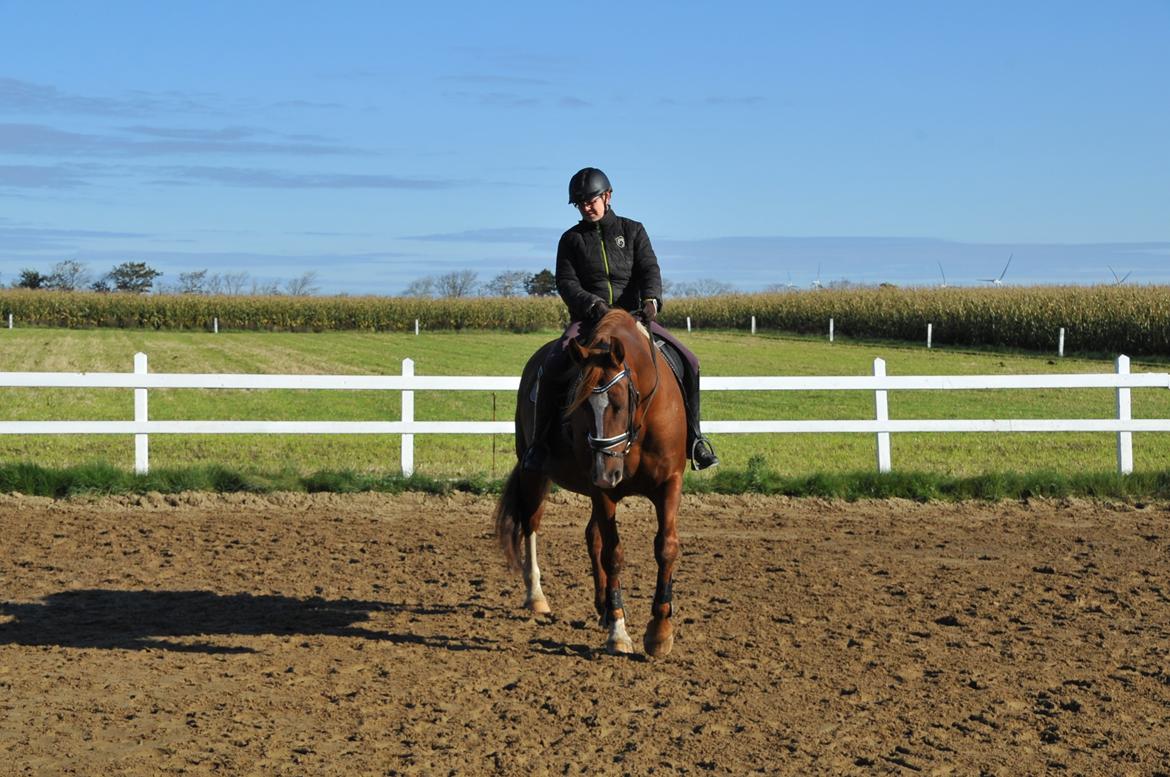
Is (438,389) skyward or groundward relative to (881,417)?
skyward

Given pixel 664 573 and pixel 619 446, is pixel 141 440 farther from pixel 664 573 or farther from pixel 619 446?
pixel 619 446

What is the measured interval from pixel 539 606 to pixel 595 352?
2.14 m

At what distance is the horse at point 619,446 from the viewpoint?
6.44 metres

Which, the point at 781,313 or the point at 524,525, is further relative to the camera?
the point at 781,313

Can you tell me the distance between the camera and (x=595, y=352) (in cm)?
654

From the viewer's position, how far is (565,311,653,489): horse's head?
6.39 meters

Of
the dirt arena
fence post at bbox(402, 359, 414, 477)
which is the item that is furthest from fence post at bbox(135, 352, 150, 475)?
fence post at bbox(402, 359, 414, 477)

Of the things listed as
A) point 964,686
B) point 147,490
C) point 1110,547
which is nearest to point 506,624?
point 964,686

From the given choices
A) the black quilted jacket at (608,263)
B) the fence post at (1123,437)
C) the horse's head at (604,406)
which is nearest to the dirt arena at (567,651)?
the horse's head at (604,406)

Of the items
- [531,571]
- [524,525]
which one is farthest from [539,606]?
[524,525]

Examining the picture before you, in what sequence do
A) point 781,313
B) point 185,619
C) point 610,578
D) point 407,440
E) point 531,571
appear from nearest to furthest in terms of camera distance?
point 610,578, point 185,619, point 531,571, point 407,440, point 781,313

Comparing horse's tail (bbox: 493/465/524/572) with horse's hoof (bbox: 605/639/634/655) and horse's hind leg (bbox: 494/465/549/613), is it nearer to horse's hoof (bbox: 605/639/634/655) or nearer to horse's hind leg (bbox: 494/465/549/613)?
horse's hind leg (bbox: 494/465/549/613)

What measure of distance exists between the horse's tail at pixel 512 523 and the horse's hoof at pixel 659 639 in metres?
1.43

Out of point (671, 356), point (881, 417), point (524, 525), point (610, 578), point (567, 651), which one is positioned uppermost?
point (671, 356)
